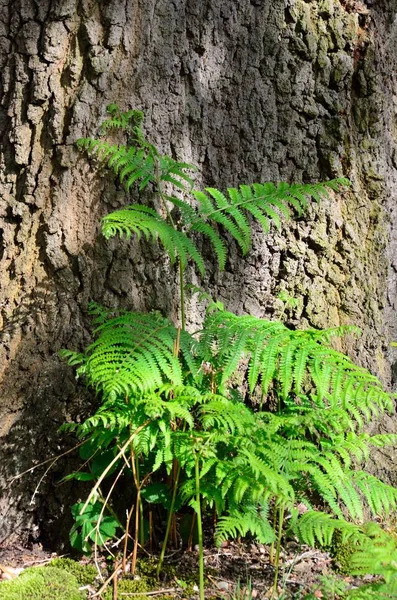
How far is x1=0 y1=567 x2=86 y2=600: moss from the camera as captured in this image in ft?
8.97

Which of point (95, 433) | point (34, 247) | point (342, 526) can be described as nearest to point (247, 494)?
point (342, 526)

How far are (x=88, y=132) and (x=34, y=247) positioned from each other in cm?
65

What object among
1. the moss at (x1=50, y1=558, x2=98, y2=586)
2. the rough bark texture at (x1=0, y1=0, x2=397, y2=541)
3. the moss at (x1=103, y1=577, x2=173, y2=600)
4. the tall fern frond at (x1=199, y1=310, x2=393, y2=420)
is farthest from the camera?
the rough bark texture at (x1=0, y1=0, x2=397, y2=541)

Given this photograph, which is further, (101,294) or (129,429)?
(101,294)

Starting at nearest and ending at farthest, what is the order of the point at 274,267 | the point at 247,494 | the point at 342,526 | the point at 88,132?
1. the point at 342,526
2. the point at 247,494
3. the point at 88,132
4. the point at 274,267

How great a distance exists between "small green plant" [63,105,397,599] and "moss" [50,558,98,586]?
11 cm

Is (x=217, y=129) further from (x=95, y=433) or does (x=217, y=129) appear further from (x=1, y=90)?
(x=95, y=433)

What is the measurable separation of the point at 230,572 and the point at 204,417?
93 centimetres

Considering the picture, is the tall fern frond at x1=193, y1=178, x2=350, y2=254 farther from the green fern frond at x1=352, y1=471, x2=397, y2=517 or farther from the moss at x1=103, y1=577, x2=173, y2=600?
the moss at x1=103, y1=577, x2=173, y2=600

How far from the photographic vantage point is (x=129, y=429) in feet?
9.07

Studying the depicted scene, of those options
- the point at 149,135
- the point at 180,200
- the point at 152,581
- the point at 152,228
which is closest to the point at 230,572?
the point at 152,581

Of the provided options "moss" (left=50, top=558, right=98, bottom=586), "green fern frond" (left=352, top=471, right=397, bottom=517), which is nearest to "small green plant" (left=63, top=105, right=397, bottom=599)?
"green fern frond" (left=352, top=471, right=397, bottom=517)

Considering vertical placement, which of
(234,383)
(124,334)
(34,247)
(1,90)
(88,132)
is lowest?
(234,383)

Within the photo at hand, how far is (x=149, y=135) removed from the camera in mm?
3256
